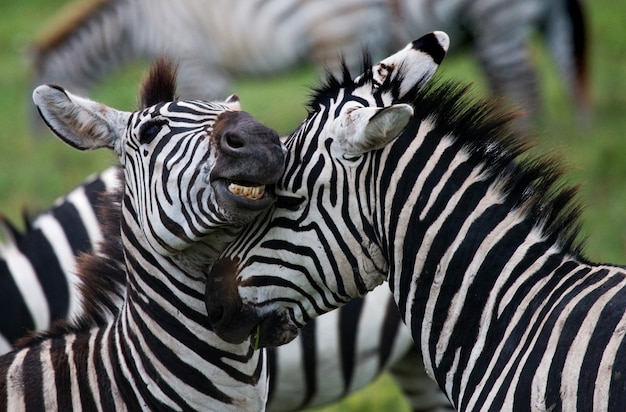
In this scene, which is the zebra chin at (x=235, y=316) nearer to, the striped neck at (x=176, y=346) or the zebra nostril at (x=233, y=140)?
the striped neck at (x=176, y=346)

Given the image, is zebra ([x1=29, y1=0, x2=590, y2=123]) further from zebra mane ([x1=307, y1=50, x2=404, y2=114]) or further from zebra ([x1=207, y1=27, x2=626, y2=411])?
zebra ([x1=207, y1=27, x2=626, y2=411])

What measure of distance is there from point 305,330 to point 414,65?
221 centimetres

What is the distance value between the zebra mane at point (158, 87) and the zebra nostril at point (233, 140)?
2.33 ft

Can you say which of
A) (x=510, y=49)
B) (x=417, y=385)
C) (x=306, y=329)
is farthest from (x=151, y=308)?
(x=510, y=49)

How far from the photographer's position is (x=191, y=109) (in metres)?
3.99

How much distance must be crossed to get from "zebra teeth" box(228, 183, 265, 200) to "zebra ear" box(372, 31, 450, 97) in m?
0.64

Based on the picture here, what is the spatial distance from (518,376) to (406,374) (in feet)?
10.4

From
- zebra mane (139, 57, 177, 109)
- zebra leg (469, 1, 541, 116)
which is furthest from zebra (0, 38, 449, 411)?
zebra leg (469, 1, 541, 116)

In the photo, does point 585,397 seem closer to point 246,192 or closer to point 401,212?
point 401,212

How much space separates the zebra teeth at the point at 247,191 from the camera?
12.0ft

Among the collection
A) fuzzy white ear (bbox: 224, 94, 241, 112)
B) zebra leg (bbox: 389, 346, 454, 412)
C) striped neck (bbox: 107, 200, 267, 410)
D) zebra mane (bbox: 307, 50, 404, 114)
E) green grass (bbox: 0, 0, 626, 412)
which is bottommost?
striped neck (bbox: 107, 200, 267, 410)

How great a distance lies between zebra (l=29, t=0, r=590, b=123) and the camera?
40.1 feet

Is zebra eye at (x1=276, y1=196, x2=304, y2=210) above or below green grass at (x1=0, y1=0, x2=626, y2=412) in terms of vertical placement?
below

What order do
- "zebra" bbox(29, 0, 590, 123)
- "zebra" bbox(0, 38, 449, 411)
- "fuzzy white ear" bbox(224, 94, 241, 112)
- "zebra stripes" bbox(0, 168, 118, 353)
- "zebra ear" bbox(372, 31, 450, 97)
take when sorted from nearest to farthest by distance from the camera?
"zebra ear" bbox(372, 31, 450, 97) < "fuzzy white ear" bbox(224, 94, 241, 112) < "zebra" bbox(0, 38, 449, 411) < "zebra stripes" bbox(0, 168, 118, 353) < "zebra" bbox(29, 0, 590, 123)
